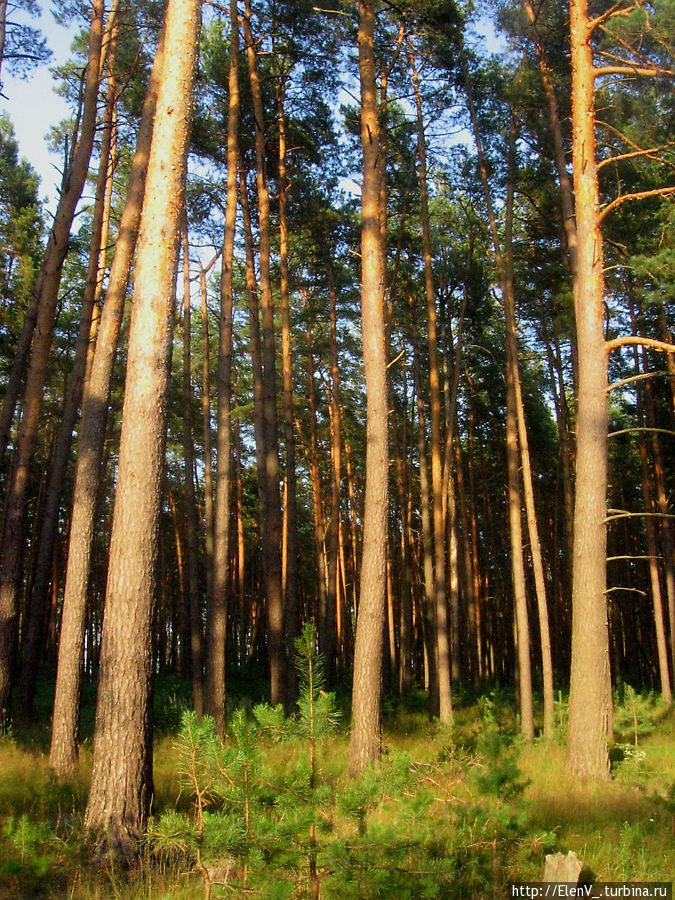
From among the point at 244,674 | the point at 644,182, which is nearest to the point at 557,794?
the point at 644,182

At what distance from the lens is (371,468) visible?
27.8 feet

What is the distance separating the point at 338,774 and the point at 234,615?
20.9 meters

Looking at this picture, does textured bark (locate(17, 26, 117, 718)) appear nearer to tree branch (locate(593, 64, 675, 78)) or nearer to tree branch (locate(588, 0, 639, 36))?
tree branch (locate(588, 0, 639, 36))

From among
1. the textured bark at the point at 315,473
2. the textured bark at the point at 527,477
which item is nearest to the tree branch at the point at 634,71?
the textured bark at the point at 527,477

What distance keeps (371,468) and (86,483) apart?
12.3 feet

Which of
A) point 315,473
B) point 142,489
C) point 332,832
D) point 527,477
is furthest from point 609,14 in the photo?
point 315,473

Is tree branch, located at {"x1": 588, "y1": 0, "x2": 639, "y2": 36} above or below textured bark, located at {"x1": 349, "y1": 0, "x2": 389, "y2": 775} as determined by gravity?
above

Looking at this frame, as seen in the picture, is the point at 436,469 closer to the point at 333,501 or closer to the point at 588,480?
the point at 333,501

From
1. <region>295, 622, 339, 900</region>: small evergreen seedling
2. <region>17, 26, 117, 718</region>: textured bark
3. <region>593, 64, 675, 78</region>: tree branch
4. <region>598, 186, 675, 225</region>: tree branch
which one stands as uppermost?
<region>593, 64, 675, 78</region>: tree branch

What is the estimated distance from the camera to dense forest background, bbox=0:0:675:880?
254 inches

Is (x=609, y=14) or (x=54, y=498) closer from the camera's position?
(x=609, y=14)

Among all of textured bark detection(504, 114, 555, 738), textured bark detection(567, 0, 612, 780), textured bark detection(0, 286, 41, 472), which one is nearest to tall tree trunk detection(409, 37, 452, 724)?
textured bark detection(504, 114, 555, 738)

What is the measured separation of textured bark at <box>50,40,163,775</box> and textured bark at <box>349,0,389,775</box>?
3094 millimetres

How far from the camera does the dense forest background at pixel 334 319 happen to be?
6453 mm
